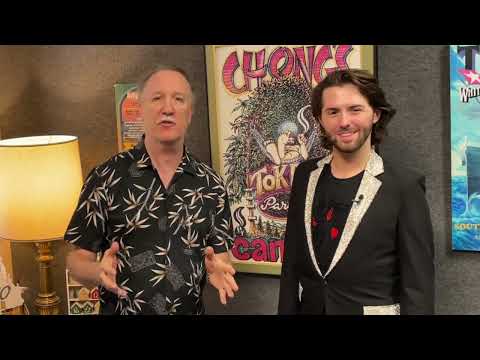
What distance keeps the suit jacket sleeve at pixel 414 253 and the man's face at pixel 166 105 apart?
0.64m

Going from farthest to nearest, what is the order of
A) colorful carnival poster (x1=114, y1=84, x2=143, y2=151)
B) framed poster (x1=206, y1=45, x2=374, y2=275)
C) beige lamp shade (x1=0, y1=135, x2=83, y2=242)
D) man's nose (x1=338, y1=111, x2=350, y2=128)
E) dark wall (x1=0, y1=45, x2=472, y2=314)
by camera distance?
1. colorful carnival poster (x1=114, y1=84, x2=143, y2=151)
2. beige lamp shade (x1=0, y1=135, x2=83, y2=242)
3. framed poster (x1=206, y1=45, x2=374, y2=275)
4. dark wall (x1=0, y1=45, x2=472, y2=314)
5. man's nose (x1=338, y1=111, x2=350, y2=128)

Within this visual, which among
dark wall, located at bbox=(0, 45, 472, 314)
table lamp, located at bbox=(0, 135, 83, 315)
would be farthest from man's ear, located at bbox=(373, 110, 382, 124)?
table lamp, located at bbox=(0, 135, 83, 315)

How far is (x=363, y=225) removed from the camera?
1.48 meters

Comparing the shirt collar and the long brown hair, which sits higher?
the long brown hair

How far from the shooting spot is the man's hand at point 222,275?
1.28 metres

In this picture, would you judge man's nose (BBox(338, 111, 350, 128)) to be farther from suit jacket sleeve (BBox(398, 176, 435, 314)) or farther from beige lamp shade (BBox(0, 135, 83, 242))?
beige lamp shade (BBox(0, 135, 83, 242))

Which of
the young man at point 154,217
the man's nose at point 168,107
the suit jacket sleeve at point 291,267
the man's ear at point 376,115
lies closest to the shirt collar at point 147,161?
the young man at point 154,217

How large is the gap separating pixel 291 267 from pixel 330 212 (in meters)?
0.22

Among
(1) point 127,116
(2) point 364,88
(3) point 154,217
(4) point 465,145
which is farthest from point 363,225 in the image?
(1) point 127,116

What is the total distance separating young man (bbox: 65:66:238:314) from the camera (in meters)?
1.56

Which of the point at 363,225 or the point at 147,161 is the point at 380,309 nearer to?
the point at 363,225

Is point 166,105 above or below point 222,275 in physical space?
above

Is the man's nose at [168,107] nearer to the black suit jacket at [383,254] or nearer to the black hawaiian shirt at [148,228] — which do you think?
the black hawaiian shirt at [148,228]

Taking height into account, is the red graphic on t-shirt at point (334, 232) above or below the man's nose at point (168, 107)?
below
